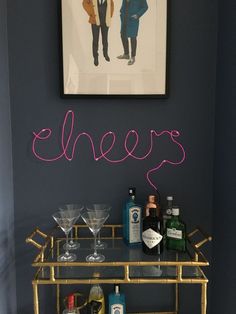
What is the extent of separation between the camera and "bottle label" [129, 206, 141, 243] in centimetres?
→ 130

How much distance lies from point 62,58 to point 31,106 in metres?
0.25

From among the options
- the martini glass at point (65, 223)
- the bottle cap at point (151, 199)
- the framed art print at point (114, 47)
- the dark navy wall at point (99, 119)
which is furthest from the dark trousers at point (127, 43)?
the martini glass at point (65, 223)

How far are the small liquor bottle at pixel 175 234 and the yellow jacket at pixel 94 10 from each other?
85 cm

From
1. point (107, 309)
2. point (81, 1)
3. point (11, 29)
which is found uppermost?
point (81, 1)

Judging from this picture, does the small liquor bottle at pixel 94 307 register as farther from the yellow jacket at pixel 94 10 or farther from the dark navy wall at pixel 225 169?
the yellow jacket at pixel 94 10

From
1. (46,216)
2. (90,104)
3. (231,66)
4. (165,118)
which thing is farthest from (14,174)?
(231,66)

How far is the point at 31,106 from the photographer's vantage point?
1.37 meters

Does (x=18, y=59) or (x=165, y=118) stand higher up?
(x=18, y=59)

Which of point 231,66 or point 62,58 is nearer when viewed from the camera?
point 231,66

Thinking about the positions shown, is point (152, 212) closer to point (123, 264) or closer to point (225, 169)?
point (123, 264)

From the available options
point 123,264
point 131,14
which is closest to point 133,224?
point 123,264

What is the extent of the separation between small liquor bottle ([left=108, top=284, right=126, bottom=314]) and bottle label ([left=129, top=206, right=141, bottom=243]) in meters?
0.23

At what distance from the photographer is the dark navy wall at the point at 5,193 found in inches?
50.1

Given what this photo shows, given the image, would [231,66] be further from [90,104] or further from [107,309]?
[107,309]
